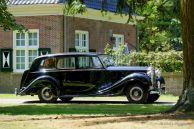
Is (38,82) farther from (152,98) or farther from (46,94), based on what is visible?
(152,98)

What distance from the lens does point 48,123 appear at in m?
13.5

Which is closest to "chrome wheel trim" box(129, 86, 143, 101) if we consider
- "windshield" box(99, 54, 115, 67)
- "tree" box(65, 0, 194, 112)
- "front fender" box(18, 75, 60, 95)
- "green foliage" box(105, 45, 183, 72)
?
"windshield" box(99, 54, 115, 67)

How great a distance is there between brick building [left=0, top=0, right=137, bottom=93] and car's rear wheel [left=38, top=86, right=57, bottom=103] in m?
8.65

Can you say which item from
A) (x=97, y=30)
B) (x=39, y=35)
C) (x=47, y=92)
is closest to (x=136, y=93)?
(x=47, y=92)

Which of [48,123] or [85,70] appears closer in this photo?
[48,123]

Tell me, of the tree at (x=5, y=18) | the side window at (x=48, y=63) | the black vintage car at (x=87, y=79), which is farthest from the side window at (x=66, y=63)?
the tree at (x=5, y=18)

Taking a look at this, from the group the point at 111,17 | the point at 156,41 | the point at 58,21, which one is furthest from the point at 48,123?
the point at 156,41

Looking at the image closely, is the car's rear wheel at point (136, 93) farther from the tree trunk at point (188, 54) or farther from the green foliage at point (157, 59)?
the green foliage at point (157, 59)

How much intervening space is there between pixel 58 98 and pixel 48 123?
10095 millimetres

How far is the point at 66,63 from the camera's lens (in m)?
22.9

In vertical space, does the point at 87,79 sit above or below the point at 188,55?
below

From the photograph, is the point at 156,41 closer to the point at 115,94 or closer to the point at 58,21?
the point at 58,21

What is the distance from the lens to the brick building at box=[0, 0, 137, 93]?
3152cm

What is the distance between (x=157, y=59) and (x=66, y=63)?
8.15 m
